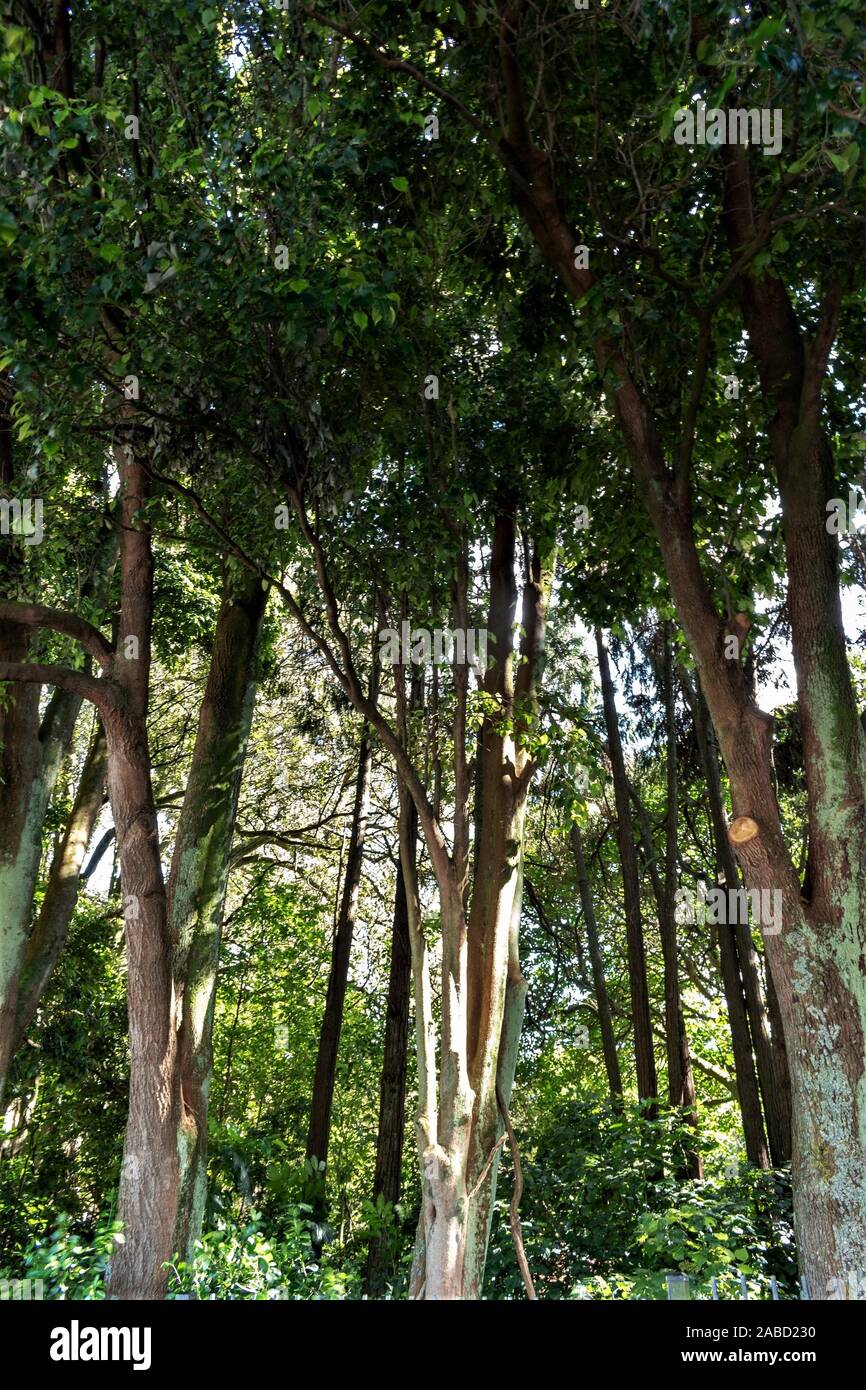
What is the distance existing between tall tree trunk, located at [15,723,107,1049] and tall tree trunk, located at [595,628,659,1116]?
5752 millimetres

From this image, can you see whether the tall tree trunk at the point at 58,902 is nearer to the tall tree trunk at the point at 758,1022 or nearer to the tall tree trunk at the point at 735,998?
the tall tree trunk at the point at 758,1022

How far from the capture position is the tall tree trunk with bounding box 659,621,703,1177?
12258 mm

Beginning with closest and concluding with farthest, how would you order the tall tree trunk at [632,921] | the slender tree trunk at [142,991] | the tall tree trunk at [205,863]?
the slender tree trunk at [142,991], the tall tree trunk at [205,863], the tall tree trunk at [632,921]

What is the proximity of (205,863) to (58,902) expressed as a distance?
2913mm

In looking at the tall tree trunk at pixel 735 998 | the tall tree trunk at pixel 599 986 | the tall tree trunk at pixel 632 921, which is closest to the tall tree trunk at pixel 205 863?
the tall tree trunk at pixel 632 921

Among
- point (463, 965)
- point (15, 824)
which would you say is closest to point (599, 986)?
point (463, 965)

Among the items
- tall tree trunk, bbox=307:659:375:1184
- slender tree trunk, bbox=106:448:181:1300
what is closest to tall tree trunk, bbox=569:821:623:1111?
tall tree trunk, bbox=307:659:375:1184

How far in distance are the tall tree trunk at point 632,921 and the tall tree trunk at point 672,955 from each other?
25 cm

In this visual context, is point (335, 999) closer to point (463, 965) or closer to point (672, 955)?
point (672, 955)

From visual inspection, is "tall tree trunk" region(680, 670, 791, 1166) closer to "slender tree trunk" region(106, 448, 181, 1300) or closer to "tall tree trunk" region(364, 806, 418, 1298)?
"tall tree trunk" region(364, 806, 418, 1298)

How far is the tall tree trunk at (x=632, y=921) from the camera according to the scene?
40.7 ft

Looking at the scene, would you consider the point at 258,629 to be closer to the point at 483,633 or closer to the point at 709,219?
the point at 483,633

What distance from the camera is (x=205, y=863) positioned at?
7816mm
